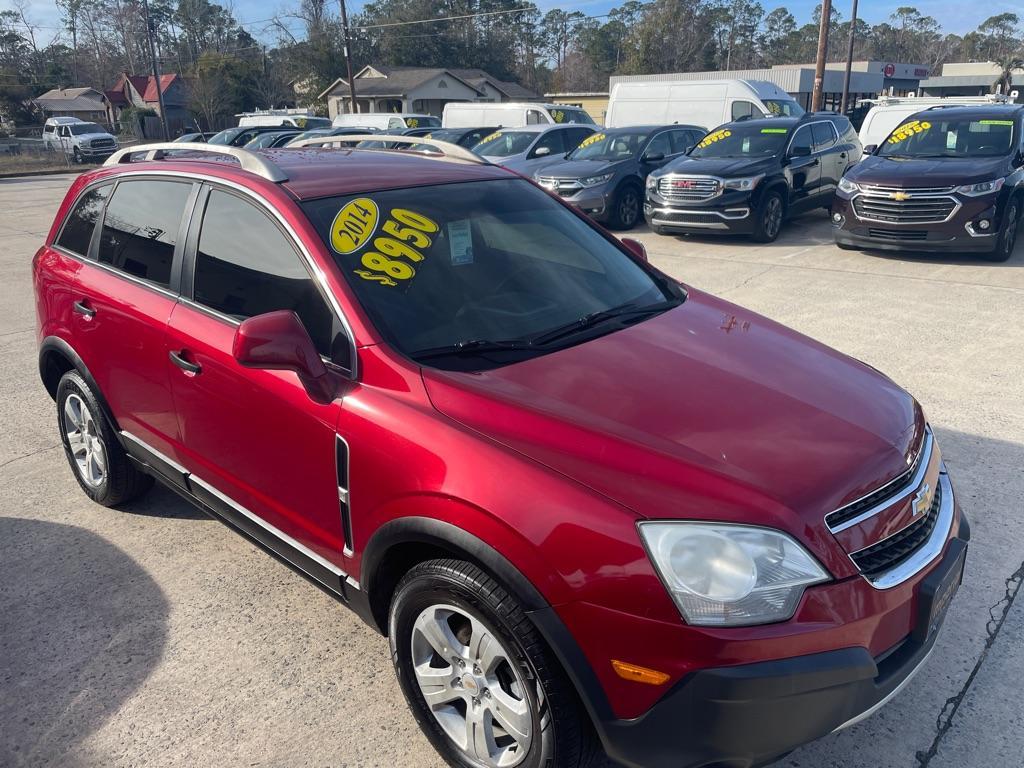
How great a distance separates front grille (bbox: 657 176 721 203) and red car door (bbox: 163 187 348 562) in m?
8.99

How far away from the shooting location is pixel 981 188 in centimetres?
888

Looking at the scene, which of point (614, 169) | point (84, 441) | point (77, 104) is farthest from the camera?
point (77, 104)

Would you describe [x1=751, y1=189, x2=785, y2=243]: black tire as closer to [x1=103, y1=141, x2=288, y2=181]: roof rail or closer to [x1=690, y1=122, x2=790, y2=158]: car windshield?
[x1=690, y1=122, x2=790, y2=158]: car windshield

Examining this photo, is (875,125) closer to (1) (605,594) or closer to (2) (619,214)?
(2) (619,214)

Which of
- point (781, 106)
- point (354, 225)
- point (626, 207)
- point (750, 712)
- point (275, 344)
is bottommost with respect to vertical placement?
point (626, 207)

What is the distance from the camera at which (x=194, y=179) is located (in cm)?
334

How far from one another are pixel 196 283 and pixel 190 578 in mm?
1292

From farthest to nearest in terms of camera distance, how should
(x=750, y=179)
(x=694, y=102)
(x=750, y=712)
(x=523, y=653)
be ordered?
(x=694, y=102)
(x=750, y=179)
(x=523, y=653)
(x=750, y=712)

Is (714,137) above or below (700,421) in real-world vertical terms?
above

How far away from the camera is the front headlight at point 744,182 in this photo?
10898 mm

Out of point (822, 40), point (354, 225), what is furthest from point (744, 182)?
point (822, 40)

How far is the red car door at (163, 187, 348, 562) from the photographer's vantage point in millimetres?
2660

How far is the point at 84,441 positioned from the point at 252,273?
1866mm

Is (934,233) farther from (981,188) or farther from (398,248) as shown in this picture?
(398,248)
